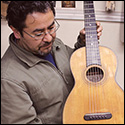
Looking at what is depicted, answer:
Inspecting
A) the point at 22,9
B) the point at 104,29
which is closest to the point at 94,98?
the point at 22,9

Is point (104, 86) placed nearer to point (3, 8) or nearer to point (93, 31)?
point (93, 31)

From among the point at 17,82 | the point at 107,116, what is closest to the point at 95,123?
the point at 107,116

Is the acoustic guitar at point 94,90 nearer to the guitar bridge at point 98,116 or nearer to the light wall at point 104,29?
the guitar bridge at point 98,116

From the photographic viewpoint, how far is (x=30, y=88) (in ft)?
3.44

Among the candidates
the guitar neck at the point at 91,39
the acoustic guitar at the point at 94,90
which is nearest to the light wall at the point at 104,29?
the guitar neck at the point at 91,39

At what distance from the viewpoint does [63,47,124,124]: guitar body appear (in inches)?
40.8

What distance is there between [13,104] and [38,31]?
14.8 inches

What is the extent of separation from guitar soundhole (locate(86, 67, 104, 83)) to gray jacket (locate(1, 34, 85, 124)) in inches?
5.6

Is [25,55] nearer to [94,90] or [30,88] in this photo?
[30,88]

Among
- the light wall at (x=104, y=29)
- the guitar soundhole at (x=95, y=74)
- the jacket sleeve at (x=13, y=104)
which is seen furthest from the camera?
the light wall at (x=104, y=29)

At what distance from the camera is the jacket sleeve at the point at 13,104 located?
3.26 feet

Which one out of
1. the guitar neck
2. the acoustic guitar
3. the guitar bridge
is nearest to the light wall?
the guitar neck

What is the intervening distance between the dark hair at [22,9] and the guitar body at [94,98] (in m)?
0.33

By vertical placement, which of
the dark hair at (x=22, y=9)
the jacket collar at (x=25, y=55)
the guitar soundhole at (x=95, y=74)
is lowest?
the guitar soundhole at (x=95, y=74)
